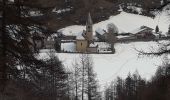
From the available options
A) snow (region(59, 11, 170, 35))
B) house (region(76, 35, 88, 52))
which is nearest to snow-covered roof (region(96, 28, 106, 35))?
snow (region(59, 11, 170, 35))

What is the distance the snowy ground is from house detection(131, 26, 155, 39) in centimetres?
447

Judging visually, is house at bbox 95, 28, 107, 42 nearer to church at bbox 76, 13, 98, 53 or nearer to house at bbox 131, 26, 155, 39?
church at bbox 76, 13, 98, 53

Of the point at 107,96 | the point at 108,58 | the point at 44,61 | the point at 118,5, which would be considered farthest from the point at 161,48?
the point at 118,5

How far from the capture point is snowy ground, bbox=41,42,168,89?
131 ft

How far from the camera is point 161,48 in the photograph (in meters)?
5.99

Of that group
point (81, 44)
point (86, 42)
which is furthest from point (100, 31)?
point (81, 44)

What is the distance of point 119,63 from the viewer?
4762 centimetres

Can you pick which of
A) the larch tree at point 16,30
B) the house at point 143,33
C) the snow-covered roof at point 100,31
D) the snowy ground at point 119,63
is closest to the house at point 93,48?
the snowy ground at point 119,63

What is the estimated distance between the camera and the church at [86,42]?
5558cm

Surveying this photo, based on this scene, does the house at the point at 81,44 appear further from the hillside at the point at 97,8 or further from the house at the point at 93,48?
the hillside at the point at 97,8

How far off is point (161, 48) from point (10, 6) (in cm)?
250

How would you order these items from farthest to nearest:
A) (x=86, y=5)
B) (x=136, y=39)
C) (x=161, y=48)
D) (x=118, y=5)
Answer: (x=118, y=5)
(x=86, y=5)
(x=136, y=39)
(x=161, y=48)

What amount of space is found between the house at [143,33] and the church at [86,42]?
6.63 metres

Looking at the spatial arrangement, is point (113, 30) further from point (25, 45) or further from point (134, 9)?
point (25, 45)
